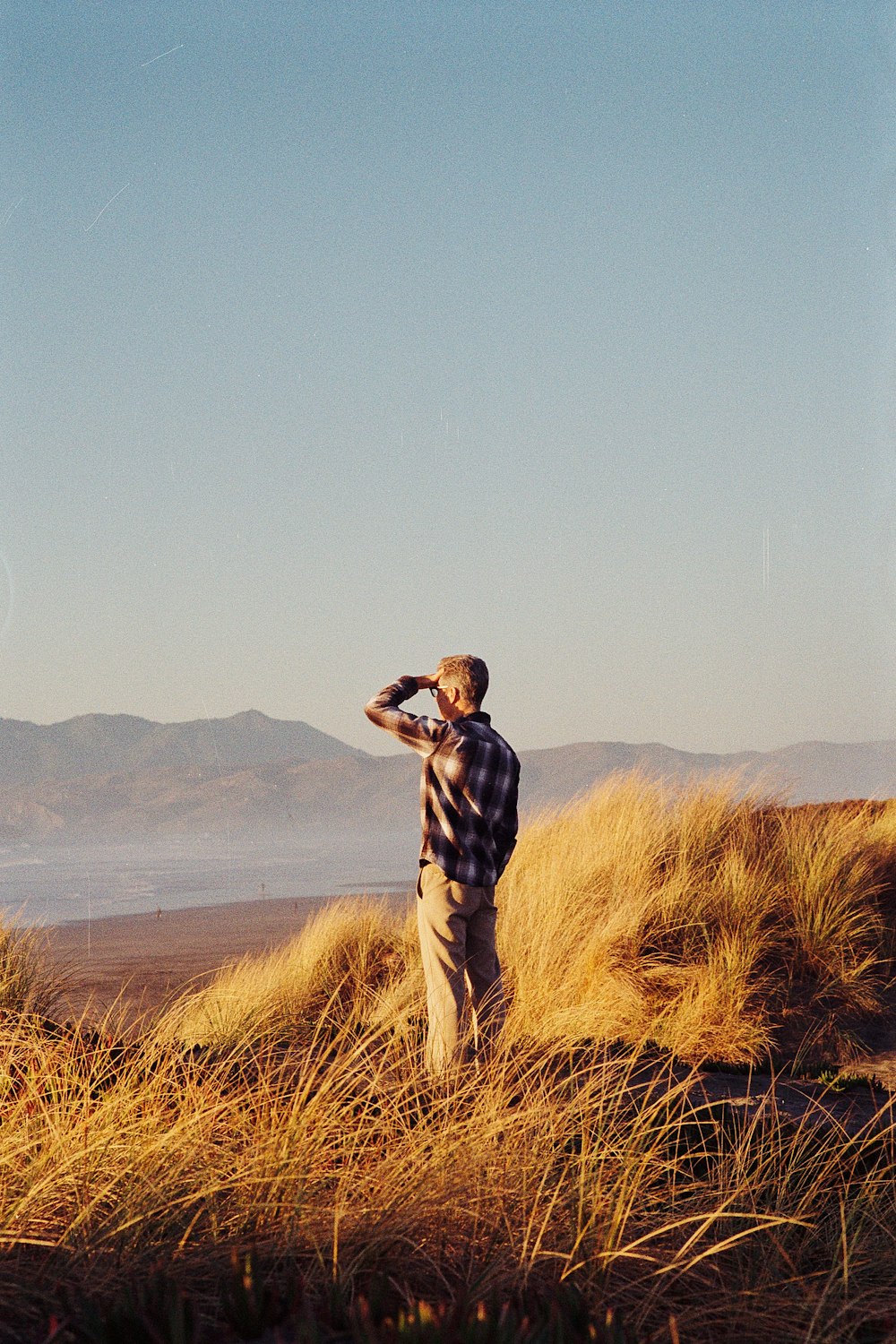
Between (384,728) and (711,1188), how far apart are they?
2.75 metres

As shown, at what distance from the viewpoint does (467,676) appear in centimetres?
652

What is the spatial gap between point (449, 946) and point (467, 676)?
141cm

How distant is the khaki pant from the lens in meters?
6.34

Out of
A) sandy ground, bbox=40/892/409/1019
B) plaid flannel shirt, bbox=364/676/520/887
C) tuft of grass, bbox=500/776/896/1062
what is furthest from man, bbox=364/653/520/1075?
sandy ground, bbox=40/892/409/1019

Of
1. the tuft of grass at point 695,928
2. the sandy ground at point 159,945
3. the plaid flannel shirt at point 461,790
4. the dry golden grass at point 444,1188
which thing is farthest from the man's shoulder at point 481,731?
the sandy ground at point 159,945

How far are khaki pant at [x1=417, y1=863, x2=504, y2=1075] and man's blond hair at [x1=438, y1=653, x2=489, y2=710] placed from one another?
918mm

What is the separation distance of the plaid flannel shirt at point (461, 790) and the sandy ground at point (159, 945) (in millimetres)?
4234

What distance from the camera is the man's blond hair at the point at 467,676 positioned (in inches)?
257

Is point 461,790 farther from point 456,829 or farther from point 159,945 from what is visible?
point 159,945

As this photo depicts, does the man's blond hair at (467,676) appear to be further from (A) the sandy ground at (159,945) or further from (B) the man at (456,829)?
(A) the sandy ground at (159,945)

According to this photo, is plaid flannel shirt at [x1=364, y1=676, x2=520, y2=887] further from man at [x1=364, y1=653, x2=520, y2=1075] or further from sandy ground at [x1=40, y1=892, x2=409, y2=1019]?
sandy ground at [x1=40, y1=892, x2=409, y2=1019]

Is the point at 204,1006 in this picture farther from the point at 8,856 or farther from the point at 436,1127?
the point at 8,856

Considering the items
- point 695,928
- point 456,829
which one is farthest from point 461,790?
point 695,928

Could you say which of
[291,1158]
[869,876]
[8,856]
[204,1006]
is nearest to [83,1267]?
[291,1158]
